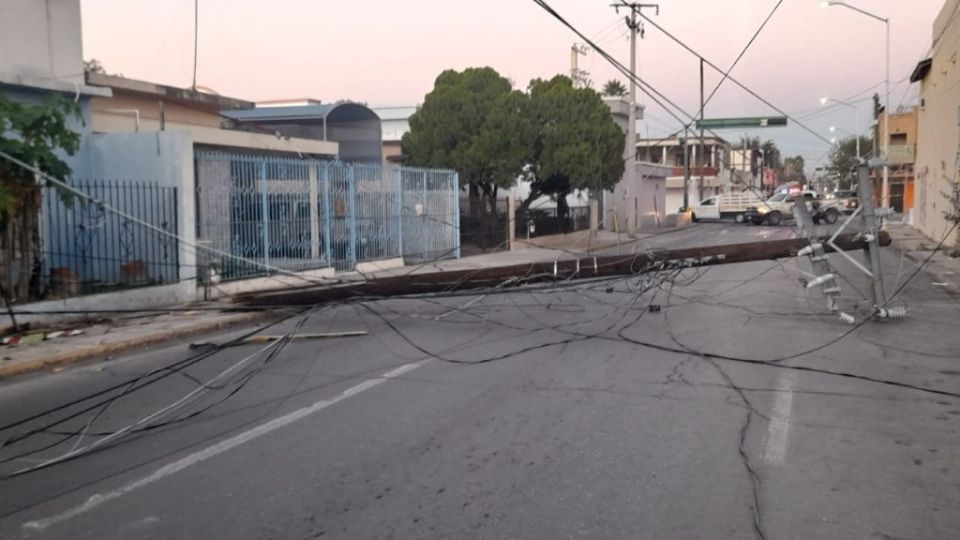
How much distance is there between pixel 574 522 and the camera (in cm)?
502

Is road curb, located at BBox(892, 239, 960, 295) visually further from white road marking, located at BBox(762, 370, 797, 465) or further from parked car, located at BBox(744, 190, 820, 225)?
parked car, located at BBox(744, 190, 820, 225)

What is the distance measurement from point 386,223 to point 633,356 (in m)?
14.2

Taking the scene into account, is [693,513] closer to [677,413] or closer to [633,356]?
[677,413]

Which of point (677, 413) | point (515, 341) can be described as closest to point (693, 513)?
point (677, 413)

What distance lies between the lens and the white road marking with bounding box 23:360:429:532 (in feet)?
17.7

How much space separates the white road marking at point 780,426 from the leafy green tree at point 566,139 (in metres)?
26.4

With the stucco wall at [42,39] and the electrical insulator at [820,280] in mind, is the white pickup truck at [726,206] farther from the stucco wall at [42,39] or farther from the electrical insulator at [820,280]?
the stucco wall at [42,39]

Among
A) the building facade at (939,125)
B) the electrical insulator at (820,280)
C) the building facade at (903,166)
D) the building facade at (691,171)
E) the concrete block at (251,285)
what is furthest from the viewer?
the building facade at (691,171)

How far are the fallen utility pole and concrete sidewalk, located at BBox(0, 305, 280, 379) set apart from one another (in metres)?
1.34

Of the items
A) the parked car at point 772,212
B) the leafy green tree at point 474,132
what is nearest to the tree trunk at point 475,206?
the leafy green tree at point 474,132

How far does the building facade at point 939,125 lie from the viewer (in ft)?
90.4

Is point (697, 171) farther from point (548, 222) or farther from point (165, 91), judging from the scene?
point (165, 91)

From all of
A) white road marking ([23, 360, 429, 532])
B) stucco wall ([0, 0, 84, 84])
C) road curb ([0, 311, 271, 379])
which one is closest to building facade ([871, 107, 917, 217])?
stucco wall ([0, 0, 84, 84])

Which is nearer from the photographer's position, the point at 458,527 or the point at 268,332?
the point at 458,527
